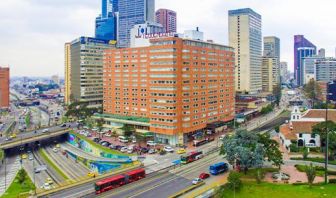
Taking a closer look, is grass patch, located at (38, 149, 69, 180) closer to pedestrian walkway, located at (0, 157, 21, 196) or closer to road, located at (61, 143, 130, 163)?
road, located at (61, 143, 130, 163)

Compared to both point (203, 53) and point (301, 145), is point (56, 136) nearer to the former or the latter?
point (203, 53)

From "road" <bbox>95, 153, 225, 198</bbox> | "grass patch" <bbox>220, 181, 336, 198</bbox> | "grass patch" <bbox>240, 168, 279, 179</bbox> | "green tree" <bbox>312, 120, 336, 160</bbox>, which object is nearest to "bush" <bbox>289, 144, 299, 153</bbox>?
"green tree" <bbox>312, 120, 336, 160</bbox>

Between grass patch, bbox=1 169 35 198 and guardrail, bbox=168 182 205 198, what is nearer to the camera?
guardrail, bbox=168 182 205 198

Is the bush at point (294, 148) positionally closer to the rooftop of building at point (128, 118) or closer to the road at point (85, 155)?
the road at point (85, 155)

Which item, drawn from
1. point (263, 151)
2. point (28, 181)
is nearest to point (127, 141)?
point (28, 181)

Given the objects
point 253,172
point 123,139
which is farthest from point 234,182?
point 123,139

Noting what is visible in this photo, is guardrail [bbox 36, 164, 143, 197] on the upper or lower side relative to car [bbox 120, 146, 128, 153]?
lower
